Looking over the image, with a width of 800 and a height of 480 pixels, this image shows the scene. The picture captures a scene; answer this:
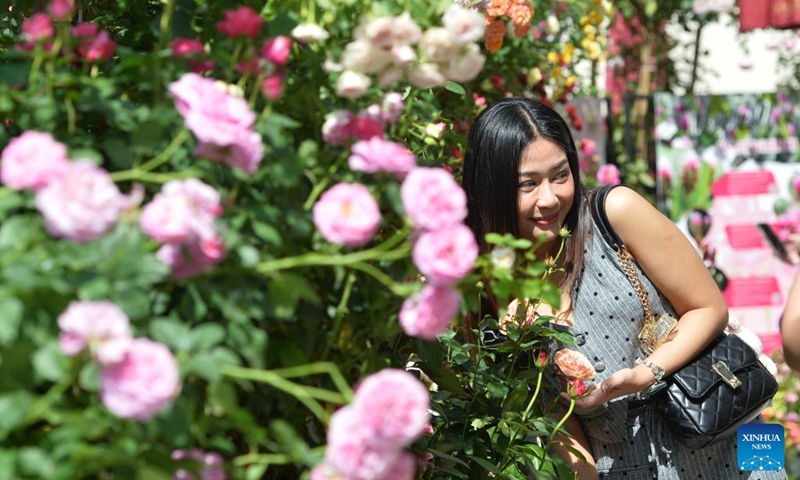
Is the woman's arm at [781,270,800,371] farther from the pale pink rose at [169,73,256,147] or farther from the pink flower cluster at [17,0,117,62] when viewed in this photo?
the pink flower cluster at [17,0,117,62]

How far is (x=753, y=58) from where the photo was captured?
10.8 meters

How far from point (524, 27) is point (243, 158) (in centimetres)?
129

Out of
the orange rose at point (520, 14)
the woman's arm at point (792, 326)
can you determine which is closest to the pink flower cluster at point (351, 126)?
the woman's arm at point (792, 326)

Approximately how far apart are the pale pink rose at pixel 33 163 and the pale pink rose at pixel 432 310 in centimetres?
35

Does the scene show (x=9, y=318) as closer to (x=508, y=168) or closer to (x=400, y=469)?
(x=400, y=469)

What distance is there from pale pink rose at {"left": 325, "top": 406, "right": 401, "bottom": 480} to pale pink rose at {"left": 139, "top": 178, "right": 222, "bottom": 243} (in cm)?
20

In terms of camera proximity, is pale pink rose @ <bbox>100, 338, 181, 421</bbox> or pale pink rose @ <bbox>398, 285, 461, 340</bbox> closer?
pale pink rose @ <bbox>100, 338, 181, 421</bbox>

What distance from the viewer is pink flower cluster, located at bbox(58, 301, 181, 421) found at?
875 mm

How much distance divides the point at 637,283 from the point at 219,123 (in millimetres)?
1306

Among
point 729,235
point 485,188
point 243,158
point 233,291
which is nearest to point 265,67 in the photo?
point 243,158

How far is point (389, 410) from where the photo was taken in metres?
0.92

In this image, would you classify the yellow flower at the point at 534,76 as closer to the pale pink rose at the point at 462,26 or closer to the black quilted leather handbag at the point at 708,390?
the black quilted leather handbag at the point at 708,390

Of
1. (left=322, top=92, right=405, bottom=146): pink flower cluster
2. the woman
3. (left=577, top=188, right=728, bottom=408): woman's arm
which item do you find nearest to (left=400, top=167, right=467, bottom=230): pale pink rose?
(left=322, top=92, right=405, bottom=146): pink flower cluster

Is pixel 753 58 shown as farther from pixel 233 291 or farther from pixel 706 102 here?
pixel 233 291
